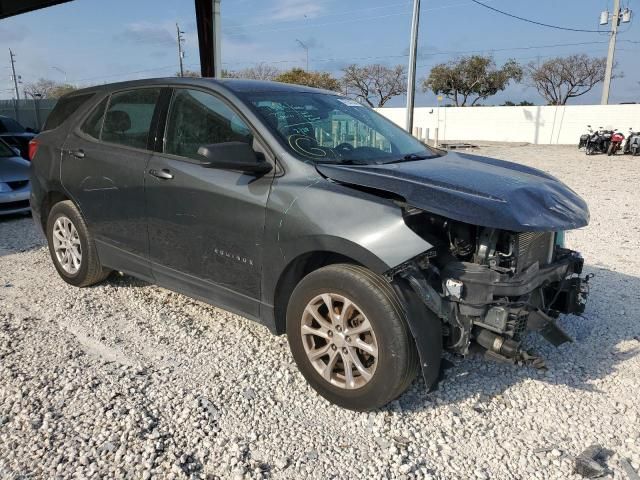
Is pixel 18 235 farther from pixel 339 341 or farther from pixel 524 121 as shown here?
pixel 524 121

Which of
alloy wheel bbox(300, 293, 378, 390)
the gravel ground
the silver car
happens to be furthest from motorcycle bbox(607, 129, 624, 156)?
alloy wheel bbox(300, 293, 378, 390)

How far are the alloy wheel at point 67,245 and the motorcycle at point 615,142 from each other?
22.3 m

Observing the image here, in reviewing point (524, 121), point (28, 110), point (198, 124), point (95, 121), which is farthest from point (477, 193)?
point (524, 121)

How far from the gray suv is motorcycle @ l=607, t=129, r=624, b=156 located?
20.7 metres

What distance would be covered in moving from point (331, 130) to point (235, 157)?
33.0 inches

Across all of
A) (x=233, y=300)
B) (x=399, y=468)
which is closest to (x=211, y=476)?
(x=399, y=468)

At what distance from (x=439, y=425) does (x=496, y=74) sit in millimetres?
53270

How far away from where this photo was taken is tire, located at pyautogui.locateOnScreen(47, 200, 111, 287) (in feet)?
14.6

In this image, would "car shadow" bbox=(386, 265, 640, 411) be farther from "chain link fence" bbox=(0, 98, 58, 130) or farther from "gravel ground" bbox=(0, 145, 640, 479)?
"chain link fence" bbox=(0, 98, 58, 130)

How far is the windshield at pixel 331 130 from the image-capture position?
10.8 feet

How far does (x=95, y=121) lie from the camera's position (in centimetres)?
438

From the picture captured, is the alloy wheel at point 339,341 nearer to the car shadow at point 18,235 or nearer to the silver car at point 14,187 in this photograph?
the car shadow at point 18,235

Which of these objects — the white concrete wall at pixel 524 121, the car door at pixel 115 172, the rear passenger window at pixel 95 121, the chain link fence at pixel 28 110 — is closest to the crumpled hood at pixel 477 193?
the car door at pixel 115 172

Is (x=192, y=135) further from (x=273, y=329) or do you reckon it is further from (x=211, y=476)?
(x=211, y=476)
